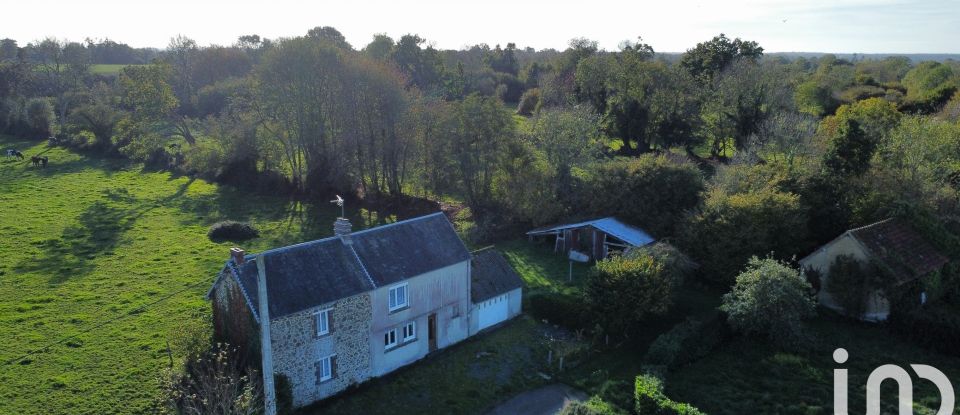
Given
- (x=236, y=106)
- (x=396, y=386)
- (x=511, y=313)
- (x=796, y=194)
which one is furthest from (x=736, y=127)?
(x=236, y=106)

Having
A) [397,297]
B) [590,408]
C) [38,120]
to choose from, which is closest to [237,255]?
[397,297]

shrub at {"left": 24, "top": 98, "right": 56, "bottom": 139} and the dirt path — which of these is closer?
the dirt path

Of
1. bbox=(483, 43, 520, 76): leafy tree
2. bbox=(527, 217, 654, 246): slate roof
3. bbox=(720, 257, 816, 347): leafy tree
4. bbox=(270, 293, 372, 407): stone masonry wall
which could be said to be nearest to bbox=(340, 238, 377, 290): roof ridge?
bbox=(270, 293, 372, 407): stone masonry wall

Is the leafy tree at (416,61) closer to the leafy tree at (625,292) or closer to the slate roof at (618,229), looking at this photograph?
the slate roof at (618,229)

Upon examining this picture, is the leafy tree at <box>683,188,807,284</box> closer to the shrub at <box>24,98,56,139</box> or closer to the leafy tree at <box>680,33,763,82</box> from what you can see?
the leafy tree at <box>680,33,763,82</box>

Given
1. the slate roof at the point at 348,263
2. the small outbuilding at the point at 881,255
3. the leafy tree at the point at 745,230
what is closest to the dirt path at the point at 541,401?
the slate roof at the point at 348,263

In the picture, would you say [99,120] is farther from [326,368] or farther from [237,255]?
[326,368]

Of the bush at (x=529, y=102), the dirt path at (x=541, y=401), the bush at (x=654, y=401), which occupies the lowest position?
the dirt path at (x=541, y=401)

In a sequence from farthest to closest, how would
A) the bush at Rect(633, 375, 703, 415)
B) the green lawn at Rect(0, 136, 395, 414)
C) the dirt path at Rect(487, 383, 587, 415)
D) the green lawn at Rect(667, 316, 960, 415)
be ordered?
1. the green lawn at Rect(0, 136, 395, 414)
2. the dirt path at Rect(487, 383, 587, 415)
3. the green lawn at Rect(667, 316, 960, 415)
4. the bush at Rect(633, 375, 703, 415)
